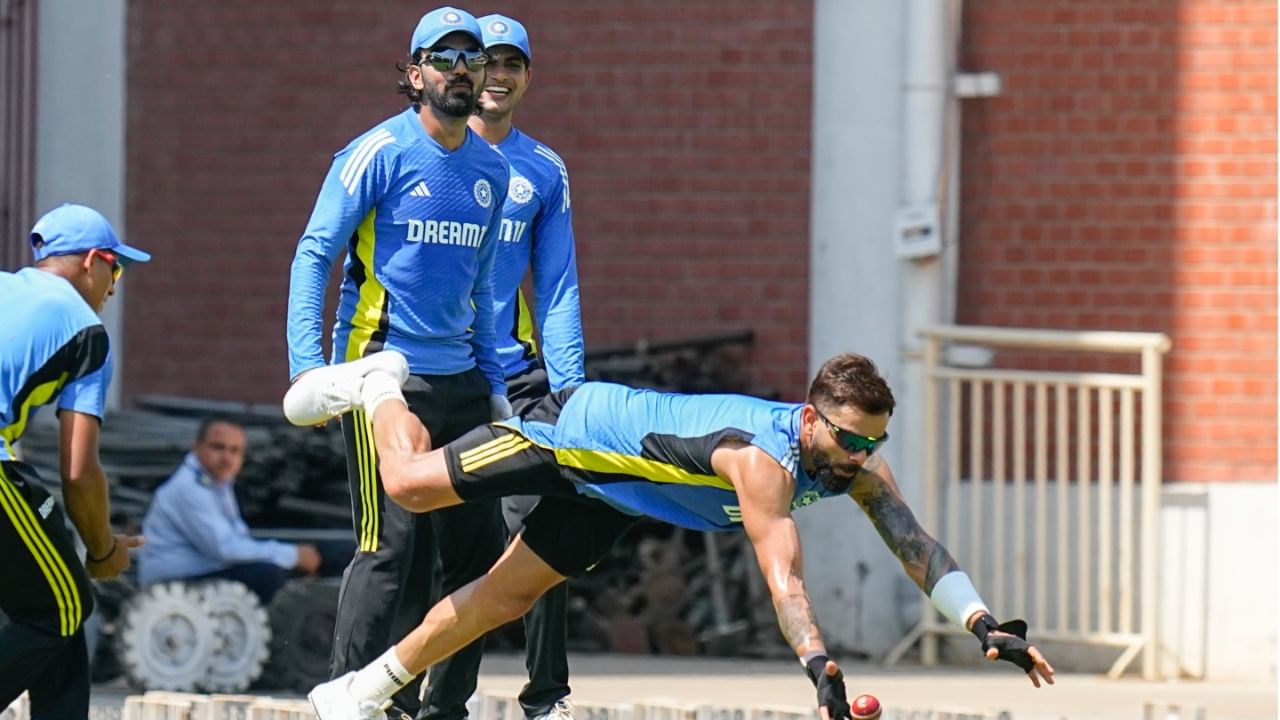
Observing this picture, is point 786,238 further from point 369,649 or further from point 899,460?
point 369,649

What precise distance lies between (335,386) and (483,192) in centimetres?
74

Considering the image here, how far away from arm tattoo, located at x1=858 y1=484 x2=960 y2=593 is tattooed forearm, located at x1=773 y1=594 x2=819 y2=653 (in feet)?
1.97

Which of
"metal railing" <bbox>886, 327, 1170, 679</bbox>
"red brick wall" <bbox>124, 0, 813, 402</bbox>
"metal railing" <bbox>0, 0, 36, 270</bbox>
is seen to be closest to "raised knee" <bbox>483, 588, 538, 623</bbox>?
"metal railing" <bbox>886, 327, 1170, 679</bbox>

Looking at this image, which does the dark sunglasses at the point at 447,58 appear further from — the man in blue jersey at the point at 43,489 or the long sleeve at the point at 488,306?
the man in blue jersey at the point at 43,489

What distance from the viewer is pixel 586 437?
21.6ft

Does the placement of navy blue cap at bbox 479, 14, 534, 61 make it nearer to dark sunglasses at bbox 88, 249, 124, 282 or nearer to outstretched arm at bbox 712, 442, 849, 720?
dark sunglasses at bbox 88, 249, 124, 282

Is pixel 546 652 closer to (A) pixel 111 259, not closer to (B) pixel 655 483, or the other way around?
(B) pixel 655 483

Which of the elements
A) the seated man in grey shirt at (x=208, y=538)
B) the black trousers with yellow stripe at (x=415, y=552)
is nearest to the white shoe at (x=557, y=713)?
the black trousers with yellow stripe at (x=415, y=552)

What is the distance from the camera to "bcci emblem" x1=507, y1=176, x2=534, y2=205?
729 cm

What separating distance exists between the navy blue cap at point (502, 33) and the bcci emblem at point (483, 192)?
1.64 ft

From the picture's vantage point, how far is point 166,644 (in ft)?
31.6

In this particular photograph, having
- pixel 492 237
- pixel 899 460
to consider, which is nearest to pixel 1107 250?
pixel 899 460

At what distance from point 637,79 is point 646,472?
5605mm

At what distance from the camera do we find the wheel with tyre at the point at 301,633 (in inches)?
385
